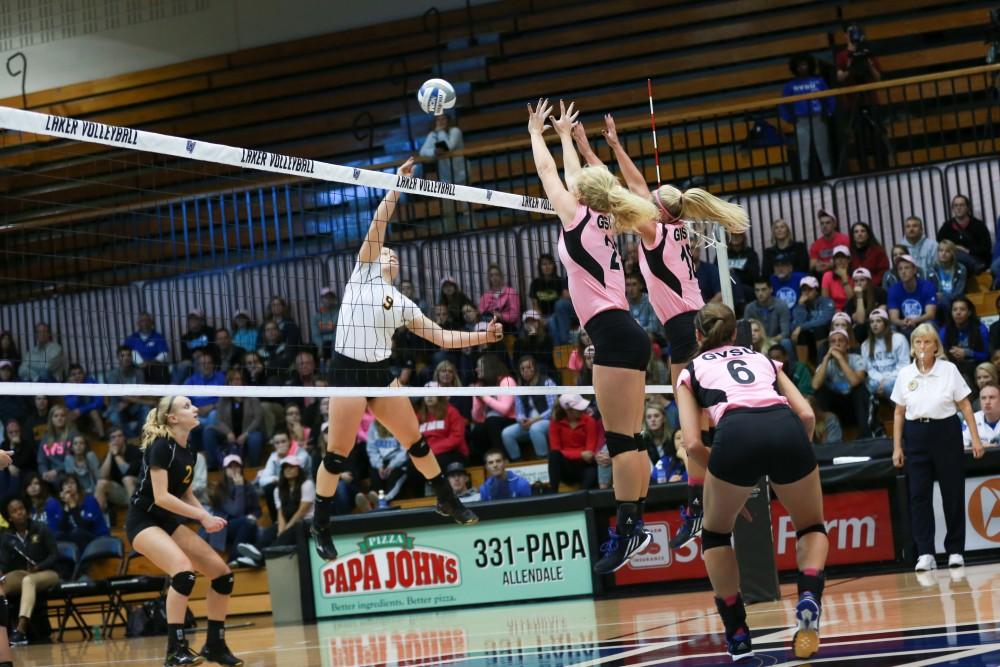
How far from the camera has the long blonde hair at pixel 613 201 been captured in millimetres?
6941

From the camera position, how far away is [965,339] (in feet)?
42.6

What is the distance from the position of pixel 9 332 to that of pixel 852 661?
45.6ft

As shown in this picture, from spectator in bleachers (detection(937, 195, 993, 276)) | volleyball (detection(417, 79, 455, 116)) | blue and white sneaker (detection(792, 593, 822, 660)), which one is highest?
volleyball (detection(417, 79, 455, 116))

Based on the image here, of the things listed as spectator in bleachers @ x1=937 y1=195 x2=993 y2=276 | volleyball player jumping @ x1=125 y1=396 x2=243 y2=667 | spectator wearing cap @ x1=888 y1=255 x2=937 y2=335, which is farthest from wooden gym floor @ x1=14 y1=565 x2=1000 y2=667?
spectator in bleachers @ x1=937 y1=195 x2=993 y2=276

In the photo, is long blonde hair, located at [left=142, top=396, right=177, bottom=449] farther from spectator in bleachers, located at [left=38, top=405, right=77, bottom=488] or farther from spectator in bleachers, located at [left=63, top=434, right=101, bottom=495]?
spectator in bleachers, located at [left=38, top=405, right=77, bottom=488]

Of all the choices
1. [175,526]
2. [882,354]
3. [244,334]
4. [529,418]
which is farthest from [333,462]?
[244,334]

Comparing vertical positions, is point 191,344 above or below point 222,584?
above

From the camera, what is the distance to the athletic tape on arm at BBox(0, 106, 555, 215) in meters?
6.62

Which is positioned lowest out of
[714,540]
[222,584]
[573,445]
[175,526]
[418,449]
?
[222,584]

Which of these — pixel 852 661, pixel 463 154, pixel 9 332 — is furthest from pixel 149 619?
pixel 852 661

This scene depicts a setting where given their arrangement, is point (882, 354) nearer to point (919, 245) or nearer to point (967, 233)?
point (919, 245)

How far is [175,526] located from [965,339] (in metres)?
8.00

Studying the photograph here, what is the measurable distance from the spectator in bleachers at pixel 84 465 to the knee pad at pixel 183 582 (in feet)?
23.7

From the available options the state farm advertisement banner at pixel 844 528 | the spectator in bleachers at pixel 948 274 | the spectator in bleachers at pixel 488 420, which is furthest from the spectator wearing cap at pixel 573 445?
the spectator in bleachers at pixel 948 274
